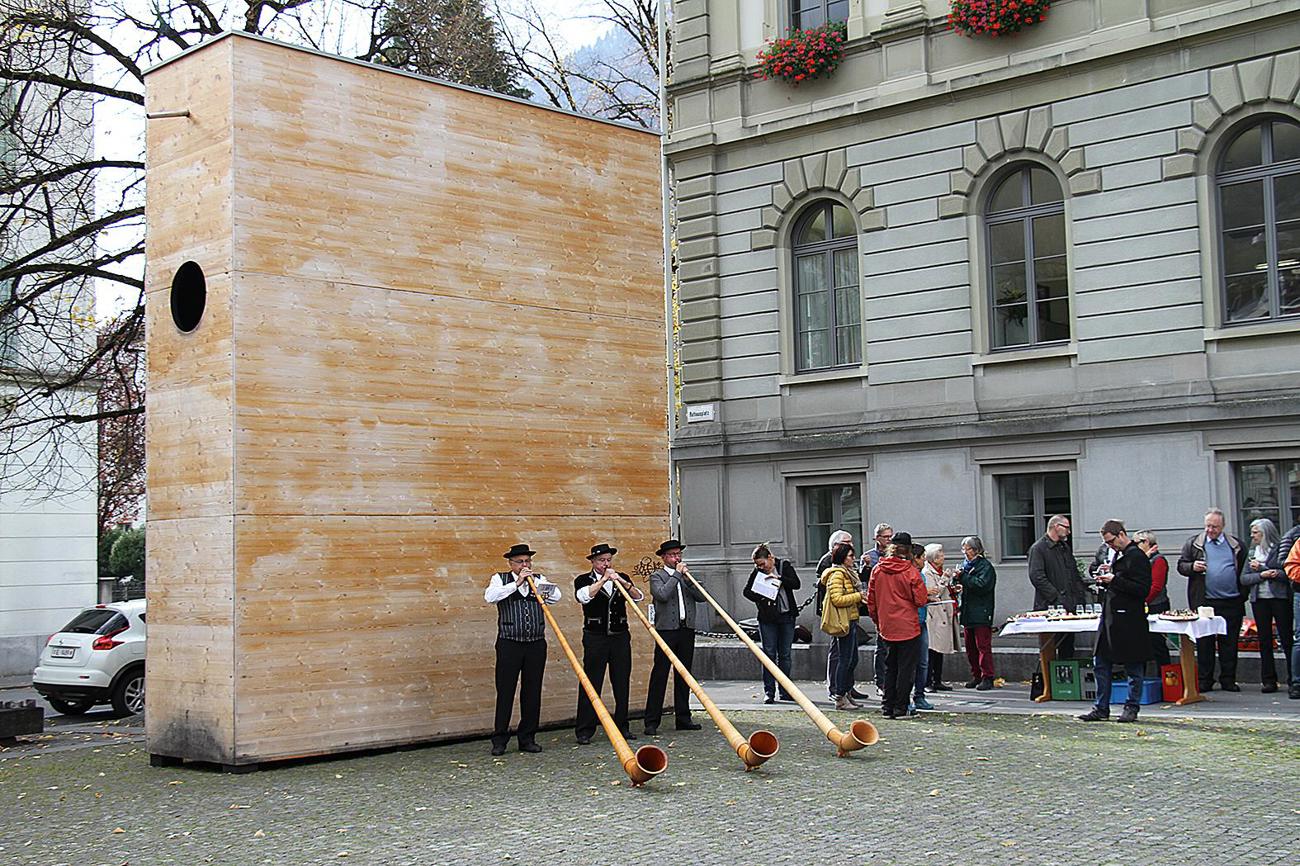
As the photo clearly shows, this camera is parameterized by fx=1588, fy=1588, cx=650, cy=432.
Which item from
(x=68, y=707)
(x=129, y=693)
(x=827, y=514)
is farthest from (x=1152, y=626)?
(x=68, y=707)

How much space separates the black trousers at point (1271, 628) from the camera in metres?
16.7

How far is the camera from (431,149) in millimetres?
15125

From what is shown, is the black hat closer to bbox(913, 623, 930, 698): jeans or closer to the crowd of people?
the crowd of people

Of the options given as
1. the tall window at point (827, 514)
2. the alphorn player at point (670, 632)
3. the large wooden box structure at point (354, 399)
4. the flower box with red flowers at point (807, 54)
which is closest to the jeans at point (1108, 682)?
the alphorn player at point (670, 632)

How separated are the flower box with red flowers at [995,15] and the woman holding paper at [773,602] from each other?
9.06 metres

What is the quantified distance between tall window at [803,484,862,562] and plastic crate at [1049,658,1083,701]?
24.6 ft

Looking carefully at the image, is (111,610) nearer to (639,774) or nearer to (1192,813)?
(639,774)

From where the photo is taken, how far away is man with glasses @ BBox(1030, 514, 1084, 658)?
58.6 ft

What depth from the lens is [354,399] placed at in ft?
46.8

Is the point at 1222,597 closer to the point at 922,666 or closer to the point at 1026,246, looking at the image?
the point at 922,666

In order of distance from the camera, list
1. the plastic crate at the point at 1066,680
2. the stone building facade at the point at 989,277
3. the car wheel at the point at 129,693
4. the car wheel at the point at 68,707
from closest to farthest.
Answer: the plastic crate at the point at 1066,680 → the car wheel at the point at 129,693 → the car wheel at the point at 68,707 → the stone building facade at the point at 989,277

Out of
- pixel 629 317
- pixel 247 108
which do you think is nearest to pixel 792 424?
pixel 629 317

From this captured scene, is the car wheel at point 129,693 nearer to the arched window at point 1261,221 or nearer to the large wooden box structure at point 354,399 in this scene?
the large wooden box structure at point 354,399

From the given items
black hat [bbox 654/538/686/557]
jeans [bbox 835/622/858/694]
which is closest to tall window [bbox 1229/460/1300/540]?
jeans [bbox 835/622/858/694]
